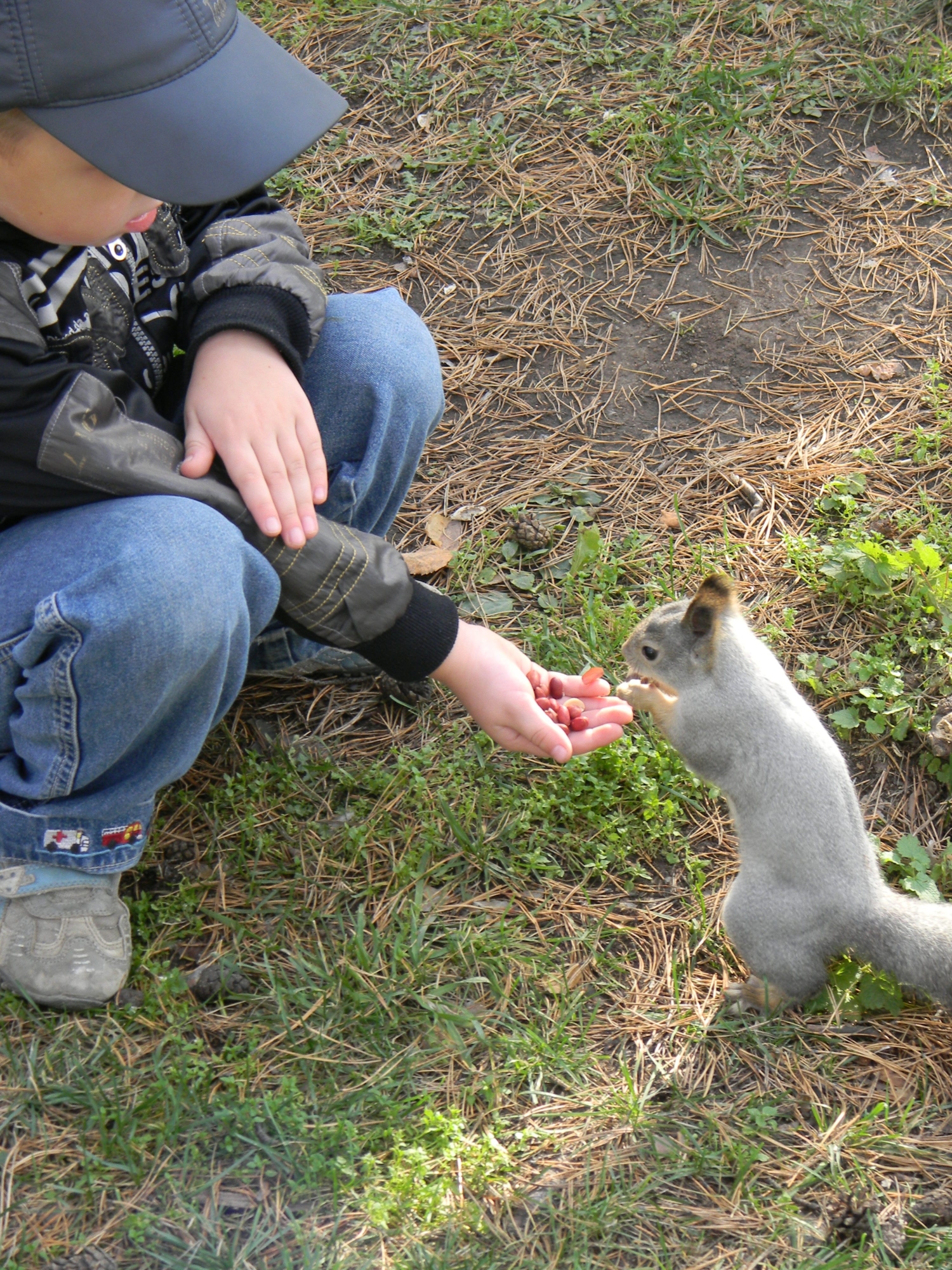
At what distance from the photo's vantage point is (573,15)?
11.6 feet

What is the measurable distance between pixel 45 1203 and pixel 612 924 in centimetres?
94

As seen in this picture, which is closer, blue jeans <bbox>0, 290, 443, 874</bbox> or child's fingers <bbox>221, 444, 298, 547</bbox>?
blue jeans <bbox>0, 290, 443, 874</bbox>

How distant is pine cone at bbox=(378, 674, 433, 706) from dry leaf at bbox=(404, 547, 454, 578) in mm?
292

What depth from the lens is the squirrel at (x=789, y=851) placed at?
1.74 m

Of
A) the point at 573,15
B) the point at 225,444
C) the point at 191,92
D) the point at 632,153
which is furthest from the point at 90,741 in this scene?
the point at 573,15

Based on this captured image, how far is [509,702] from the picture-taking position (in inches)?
74.9

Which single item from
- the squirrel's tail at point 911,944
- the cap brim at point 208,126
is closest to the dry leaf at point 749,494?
the squirrel's tail at point 911,944

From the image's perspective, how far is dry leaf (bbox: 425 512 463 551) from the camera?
2.55 meters

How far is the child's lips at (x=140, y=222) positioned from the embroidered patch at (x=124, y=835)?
0.88m

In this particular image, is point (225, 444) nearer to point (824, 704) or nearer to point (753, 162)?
point (824, 704)

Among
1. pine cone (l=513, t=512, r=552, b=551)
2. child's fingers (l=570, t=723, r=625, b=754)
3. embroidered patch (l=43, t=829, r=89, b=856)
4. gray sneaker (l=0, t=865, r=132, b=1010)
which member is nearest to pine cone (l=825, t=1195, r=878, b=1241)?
child's fingers (l=570, t=723, r=625, b=754)

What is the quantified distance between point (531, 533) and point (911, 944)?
1.16 metres

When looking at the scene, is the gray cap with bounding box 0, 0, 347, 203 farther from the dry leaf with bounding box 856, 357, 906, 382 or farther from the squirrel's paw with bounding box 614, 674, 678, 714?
the dry leaf with bounding box 856, 357, 906, 382

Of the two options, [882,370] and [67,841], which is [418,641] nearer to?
[67,841]
